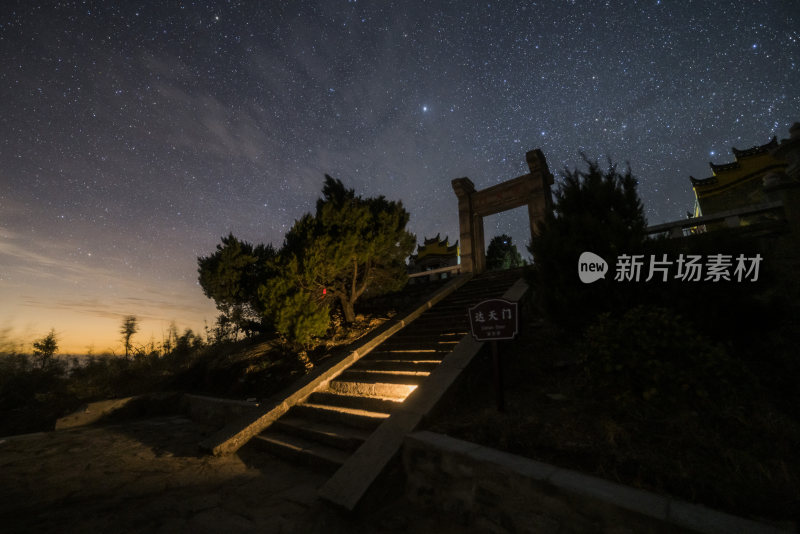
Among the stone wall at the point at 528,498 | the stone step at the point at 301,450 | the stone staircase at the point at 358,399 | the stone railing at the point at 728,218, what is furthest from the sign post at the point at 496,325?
the stone railing at the point at 728,218

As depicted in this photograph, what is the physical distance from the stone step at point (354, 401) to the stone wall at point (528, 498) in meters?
1.42

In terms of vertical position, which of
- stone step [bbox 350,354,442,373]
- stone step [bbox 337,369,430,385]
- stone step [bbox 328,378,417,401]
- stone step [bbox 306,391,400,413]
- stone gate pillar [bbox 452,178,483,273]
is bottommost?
stone step [bbox 306,391,400,413]

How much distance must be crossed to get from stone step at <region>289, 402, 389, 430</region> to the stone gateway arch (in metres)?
9.08

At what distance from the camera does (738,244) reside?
4.47 meters

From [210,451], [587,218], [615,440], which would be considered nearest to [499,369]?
[615,440]

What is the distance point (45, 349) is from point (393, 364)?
17092 millimetres

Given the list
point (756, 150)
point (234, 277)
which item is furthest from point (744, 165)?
point (234, 277)

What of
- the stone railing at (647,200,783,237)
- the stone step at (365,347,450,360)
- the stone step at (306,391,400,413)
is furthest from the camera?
the stone railing at (647,200,783,237)

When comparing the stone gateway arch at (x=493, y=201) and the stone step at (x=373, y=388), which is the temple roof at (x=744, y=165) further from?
the stone step at (x=373, y=388)

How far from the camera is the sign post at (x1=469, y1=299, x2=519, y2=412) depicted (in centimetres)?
423

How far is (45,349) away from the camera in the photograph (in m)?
13.9

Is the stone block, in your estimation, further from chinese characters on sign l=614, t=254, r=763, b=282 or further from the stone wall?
chinese characters on sign l=614, t=254, r=763, b=282

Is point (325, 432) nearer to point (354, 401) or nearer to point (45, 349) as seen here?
point (354, 401)

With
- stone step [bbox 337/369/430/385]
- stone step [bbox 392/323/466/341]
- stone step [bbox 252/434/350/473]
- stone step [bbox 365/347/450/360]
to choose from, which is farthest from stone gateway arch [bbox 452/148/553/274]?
stone step [bbox 252/434/350/473]
